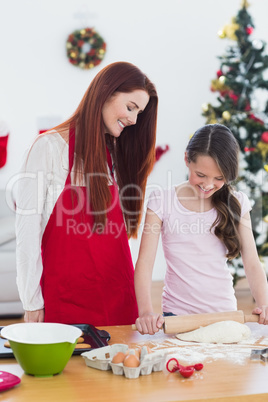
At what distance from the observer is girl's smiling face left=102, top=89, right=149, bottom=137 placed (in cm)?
156

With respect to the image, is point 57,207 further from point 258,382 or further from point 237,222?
point 258,382

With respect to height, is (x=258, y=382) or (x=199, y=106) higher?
(x=199, y=106)

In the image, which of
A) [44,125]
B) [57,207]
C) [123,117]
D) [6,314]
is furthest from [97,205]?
[44,125]

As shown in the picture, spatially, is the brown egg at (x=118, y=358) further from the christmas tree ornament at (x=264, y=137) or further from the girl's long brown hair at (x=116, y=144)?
the christmas tree ornament at (x=264, y=137)

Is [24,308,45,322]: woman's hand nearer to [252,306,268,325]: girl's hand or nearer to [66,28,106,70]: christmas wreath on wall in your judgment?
[252,306,268,325]: girl's hand

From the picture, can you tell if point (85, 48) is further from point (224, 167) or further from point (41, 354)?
point (41, 354)

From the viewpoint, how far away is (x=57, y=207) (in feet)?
5.16

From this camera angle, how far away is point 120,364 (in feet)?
3.36

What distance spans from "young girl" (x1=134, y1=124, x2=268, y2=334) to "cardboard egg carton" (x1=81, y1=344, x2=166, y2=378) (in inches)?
19.1

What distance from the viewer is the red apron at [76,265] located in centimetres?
159

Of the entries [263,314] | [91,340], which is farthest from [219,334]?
[91,340]

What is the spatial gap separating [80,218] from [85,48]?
3.43 metres

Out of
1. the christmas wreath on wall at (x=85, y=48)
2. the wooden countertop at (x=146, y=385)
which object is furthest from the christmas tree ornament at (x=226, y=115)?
the wooden countertop at (x=146, y=385)

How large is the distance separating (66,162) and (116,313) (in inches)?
19.1
